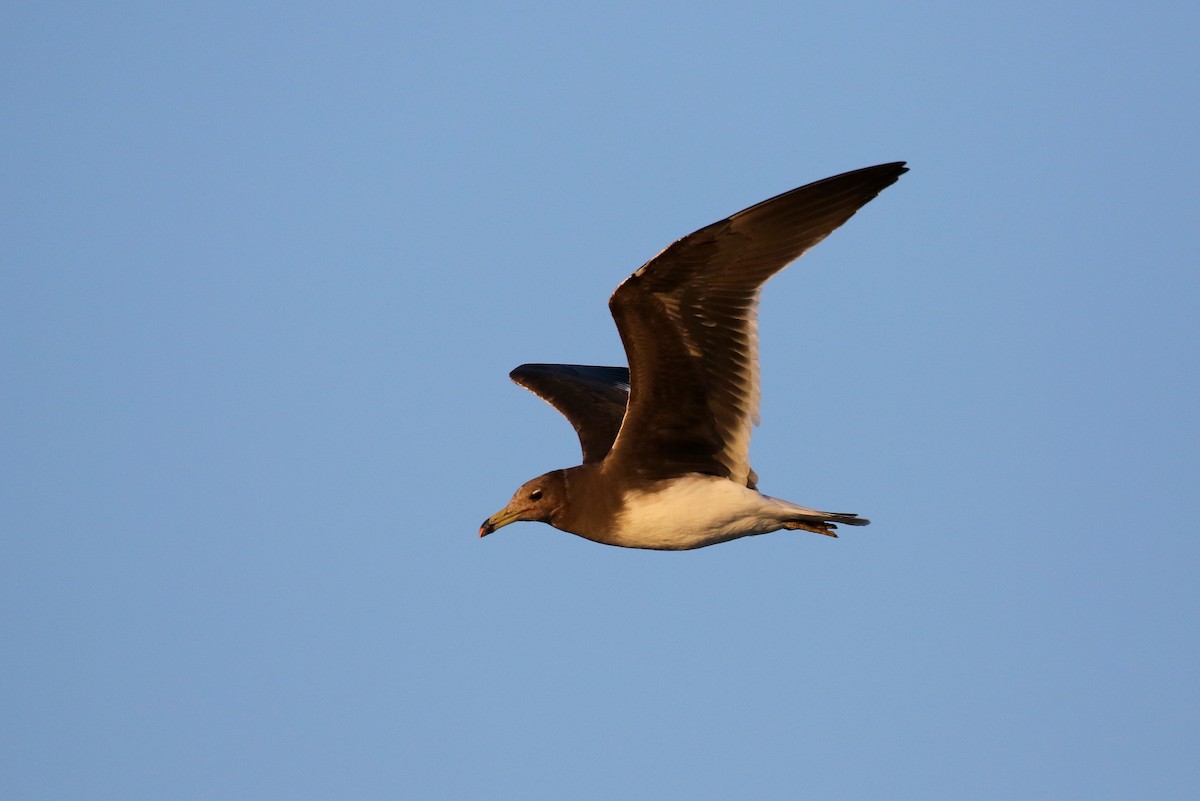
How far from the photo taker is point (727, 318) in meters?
12.3

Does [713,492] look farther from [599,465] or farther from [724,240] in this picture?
[724,240]

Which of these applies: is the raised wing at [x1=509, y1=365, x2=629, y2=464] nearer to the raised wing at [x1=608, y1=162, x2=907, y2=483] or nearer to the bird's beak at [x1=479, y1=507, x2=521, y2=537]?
the bird's beak at [x1=479, y1=507, x2=521, y2=537]

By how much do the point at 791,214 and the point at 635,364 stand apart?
6.43 ft

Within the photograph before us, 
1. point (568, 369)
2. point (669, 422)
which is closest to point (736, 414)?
point (669, 422)

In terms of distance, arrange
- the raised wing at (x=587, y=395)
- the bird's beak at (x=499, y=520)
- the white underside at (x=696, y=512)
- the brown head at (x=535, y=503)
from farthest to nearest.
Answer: the raised wing at (x=587, y=395) < the bird's beak at (x=499, y=520) < the brown head at (x=535, y=503) < the white underside at (x=696, y=512)

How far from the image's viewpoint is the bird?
459 inches

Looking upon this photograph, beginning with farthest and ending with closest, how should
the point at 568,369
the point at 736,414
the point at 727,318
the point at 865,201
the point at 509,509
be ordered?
the point at 568,369 → the point at 509,509 → the point at 736,414 → the point at 727,318 → the point at 865,201

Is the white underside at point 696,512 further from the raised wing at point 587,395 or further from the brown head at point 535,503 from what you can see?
the raised wing at point 587,395

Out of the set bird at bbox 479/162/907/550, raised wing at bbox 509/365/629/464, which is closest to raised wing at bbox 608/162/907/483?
bird at bbox 479/162/907/550

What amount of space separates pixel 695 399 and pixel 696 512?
1.09 m

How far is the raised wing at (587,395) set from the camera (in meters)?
15.4

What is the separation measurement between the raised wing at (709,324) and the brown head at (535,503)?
0.75 m

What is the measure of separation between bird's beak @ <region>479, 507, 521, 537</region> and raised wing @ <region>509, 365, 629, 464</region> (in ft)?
3.66

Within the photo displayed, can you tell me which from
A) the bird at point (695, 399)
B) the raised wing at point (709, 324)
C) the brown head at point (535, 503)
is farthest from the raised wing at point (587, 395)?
the raised wing at point (709, 324)
